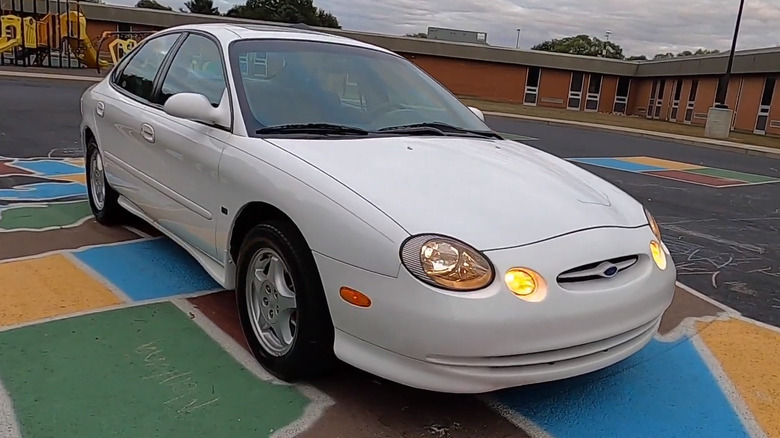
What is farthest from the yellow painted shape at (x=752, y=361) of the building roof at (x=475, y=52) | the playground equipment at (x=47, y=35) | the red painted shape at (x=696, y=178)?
the building roof at (x=475, y=52)

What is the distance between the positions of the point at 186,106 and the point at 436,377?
76.8 inches

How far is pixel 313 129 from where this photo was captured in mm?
3473

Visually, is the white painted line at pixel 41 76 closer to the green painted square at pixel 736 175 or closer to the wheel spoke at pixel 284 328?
the green painted square at pixel 736 175

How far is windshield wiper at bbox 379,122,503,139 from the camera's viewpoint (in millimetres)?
3719

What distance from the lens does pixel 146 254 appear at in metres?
4.74

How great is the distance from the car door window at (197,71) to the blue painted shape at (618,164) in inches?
346

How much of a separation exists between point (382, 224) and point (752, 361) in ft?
7.85

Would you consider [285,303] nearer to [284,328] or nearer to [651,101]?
[284,328]

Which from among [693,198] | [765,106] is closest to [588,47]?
[765,106]

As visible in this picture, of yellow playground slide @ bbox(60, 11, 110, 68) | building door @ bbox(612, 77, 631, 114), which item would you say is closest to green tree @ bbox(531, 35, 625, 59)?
building door @ bbox(612, 77, 631, 114)

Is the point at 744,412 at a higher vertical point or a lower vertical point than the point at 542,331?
lower

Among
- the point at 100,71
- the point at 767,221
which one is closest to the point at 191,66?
the point at 767,221

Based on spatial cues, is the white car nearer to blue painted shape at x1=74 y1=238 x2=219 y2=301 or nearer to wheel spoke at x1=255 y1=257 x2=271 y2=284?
wheel spoke at x1=255 y1=257 x2=271 y2=284

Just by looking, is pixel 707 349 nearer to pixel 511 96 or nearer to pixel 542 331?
pixel 542 331
